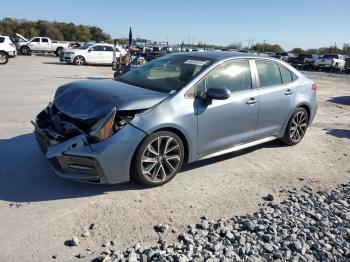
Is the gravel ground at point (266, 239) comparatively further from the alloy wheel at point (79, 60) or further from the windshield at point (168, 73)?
the alloy wheel at point (79, 60)

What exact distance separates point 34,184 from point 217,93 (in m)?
2.53

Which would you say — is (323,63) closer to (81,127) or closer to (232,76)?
(232,76)

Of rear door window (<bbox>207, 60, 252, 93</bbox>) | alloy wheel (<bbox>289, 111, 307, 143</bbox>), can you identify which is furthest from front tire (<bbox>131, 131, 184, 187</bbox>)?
alloy wheel (<bbox>289, 111, 307, 143</bbox>)

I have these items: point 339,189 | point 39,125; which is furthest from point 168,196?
point 339,189

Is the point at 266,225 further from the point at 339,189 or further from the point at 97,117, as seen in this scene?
the point at 97,117

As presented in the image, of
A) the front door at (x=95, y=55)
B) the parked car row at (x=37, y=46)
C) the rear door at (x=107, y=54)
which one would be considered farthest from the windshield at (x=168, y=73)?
the parked car row at (x=37, y=46)

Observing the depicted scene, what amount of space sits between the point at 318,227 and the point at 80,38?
73.8 metres

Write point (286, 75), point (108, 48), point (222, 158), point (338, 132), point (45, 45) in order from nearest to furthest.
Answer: point (222, 158) < point (286, 75) < point (338, 132) < point (108, 48) < point (45, 45)

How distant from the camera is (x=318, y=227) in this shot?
3.96m

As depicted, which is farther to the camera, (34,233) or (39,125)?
(39,125)

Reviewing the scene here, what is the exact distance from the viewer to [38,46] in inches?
1491

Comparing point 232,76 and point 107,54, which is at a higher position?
point 232,76

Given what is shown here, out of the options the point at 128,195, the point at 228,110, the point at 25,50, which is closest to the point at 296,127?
the point at 228,110

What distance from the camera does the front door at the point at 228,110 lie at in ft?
16.1
